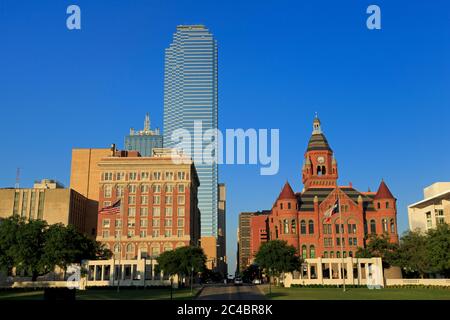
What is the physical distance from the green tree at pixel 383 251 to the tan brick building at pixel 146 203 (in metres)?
49.8

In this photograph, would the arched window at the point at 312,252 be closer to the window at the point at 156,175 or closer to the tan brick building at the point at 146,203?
the tan brick building at the point at 146,203

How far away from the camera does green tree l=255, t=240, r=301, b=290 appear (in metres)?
83.2

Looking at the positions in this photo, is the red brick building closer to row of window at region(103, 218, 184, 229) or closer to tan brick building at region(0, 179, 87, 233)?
row of window at region(103, 218, 184, 229)

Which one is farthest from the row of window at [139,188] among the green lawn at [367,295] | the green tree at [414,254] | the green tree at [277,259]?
the green lawn at [367,295]

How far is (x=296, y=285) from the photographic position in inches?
3462

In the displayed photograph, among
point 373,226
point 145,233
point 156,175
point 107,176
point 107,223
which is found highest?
point 156,175

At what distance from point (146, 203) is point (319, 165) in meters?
52.8

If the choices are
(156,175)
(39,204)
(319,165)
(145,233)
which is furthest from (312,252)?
(39,204)

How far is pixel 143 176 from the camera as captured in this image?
453ft

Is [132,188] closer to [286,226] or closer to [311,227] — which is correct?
[286,226]

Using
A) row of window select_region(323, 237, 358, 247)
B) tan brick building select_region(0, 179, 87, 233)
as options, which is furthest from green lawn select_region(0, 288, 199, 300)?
tan brick building select_region(0, 179, 87, 233)
